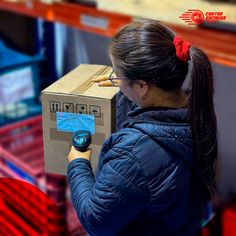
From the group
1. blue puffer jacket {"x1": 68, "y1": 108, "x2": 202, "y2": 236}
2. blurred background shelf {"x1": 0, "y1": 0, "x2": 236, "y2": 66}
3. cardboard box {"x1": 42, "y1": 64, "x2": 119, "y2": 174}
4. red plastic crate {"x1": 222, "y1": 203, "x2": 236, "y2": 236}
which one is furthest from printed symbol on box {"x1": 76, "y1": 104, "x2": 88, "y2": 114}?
red plastic crate {"x1": 222, "y1": 203, "x2": 236, "y2": 236}

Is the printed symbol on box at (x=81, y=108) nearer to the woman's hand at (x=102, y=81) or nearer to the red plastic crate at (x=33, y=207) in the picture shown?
the woman's hand at (x=102, y=81)

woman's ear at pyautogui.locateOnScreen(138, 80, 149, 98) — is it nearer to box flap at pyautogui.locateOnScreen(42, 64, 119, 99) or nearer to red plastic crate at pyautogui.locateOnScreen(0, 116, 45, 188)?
box flap at pyautogui.locateOnScreen(42, 64, 119, 99)

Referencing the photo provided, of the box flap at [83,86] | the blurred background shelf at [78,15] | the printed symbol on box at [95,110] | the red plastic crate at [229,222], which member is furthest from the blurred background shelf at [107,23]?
the red plastic crate at [229,222]

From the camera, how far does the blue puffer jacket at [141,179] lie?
91 centimetres

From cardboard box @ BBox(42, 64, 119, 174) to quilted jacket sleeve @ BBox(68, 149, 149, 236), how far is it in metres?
0.09

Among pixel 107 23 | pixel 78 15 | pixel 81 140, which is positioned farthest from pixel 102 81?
pixel 78 15

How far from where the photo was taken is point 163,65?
89cm

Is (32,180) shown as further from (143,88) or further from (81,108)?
(143,88)

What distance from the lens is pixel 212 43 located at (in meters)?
1.44

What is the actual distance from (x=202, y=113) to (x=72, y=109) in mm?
292

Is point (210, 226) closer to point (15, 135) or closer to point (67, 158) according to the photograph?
point (67, 158)

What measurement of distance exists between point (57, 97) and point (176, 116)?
0.28 metres

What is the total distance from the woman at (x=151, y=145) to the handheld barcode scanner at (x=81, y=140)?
0.02 m

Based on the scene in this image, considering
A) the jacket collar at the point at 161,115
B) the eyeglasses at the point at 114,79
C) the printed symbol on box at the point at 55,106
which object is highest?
the eyeglasses at the point at 114,79
